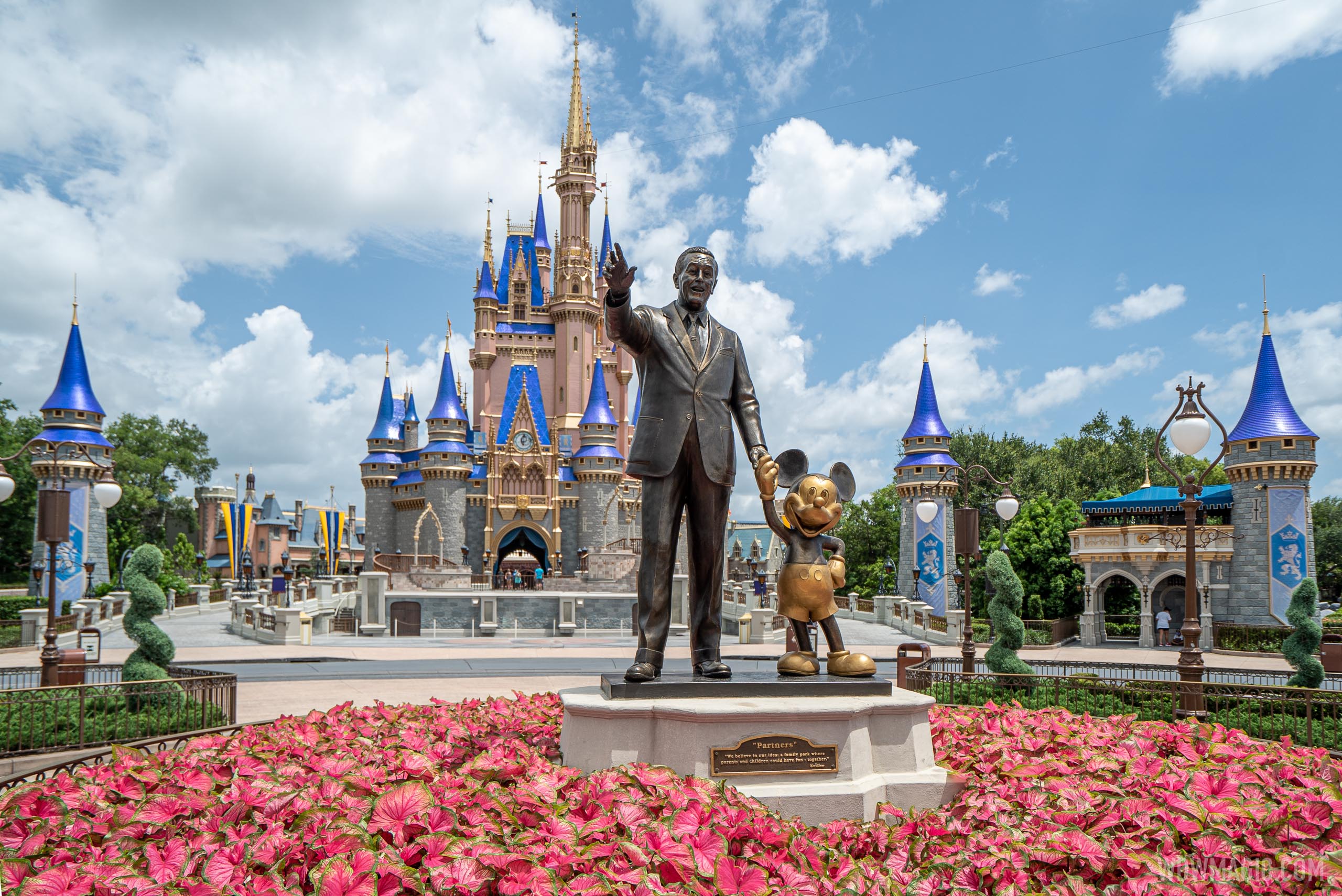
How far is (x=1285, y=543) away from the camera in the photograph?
94.8 ft

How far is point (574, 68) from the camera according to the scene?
218 feet

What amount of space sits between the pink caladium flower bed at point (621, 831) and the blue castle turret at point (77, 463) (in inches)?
1547

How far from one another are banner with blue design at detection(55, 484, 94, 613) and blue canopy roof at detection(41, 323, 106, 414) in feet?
12.0

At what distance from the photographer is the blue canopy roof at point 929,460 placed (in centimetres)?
4222

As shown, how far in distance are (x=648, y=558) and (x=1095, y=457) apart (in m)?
50.9

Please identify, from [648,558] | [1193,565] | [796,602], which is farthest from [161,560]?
[1193,565]

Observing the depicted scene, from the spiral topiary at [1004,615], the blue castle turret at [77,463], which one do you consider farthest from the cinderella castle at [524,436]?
the spiral topiary at [1004,615]

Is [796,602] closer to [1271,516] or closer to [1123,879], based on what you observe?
[1123,879]

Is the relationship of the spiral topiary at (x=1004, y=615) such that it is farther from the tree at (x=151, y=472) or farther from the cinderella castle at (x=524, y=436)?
the tree at (x=151, y=472)

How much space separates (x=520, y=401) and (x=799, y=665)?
50.8 meters

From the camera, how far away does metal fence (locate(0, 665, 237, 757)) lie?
9.47m

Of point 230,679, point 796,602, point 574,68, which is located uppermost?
point 574,68

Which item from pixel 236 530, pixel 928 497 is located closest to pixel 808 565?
pixel 928 497

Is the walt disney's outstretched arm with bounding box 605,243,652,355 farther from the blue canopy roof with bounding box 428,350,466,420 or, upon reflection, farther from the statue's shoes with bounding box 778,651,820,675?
the blue canopy roof with bounding box 428,350,466,420
